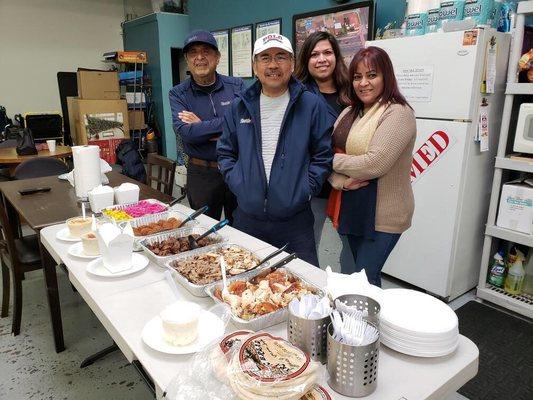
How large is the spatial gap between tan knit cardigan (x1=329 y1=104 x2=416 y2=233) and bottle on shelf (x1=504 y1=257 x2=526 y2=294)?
52.5 inches

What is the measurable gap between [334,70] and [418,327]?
1508 mm

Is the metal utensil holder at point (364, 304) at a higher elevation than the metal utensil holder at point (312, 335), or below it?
higher

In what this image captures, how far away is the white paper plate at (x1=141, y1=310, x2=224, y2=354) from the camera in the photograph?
3.16ft

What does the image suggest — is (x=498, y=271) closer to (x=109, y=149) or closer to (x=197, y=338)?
(x=197, y=338)

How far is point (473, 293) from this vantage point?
2822 millimetres

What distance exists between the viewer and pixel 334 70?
2107 millimetres

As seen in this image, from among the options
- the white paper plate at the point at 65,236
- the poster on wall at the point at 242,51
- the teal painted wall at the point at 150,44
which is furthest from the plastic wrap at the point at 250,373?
the teal painted wall at the point at 150,44

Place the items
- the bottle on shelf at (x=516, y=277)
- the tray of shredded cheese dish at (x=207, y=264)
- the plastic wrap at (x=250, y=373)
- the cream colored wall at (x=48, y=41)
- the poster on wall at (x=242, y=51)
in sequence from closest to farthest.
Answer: the plastic wrap at (x=250, y=373) < the tray of shredded cheese dish at (x=207, y=264) < the bottle on shelf at (x=516, y=277) < the poster on wall at (x=242, y=51) < the cream colored wall at (x=48, y=41)

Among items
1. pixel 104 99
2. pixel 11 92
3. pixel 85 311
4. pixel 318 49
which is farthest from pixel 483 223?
pixel 11 92

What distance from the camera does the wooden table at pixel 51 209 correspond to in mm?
2010

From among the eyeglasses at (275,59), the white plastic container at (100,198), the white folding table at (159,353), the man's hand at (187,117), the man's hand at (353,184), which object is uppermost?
the eyeglasses at (275,59)

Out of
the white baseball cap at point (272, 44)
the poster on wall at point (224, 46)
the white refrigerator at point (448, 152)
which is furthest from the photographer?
the poster on wall at point (224, 46)

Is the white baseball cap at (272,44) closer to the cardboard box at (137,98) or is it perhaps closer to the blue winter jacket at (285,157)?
the blue winter jacket at (285,157)

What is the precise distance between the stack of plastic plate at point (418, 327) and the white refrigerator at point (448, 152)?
1655 mm
